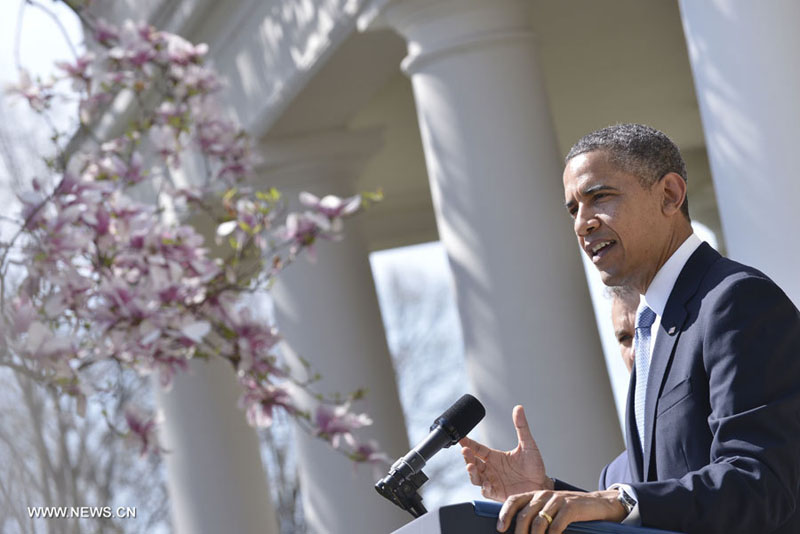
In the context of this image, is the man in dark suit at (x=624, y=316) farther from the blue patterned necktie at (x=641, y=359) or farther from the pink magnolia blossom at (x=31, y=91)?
the pink magnolia blossom at (x=31, y=91)

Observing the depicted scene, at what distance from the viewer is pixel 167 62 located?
22.5ft

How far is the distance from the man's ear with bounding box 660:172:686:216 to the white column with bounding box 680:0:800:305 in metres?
1.81

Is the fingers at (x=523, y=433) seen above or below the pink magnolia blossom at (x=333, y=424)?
below

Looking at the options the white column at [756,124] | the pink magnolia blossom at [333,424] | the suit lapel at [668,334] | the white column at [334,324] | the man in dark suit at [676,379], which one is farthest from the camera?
the white column at [334,324]

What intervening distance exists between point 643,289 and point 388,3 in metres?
4.24

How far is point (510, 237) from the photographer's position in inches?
253

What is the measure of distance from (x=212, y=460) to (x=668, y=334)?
892 centimetres

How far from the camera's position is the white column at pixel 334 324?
9195 millimetres

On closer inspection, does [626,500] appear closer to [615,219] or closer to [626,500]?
[626,500]

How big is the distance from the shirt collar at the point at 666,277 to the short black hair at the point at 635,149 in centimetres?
12

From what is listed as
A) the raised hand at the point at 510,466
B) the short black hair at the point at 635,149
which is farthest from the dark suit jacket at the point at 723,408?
the raised hand at the point at 510,466

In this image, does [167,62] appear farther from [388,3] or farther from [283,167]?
[283,167]

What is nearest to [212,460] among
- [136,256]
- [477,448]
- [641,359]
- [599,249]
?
[136,256]

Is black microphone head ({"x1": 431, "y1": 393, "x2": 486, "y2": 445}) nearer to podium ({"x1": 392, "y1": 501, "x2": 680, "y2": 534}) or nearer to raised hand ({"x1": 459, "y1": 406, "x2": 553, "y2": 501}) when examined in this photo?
raised hand ({"x1": 459, "y1": 406, "x2": 553, "y2": 501})
